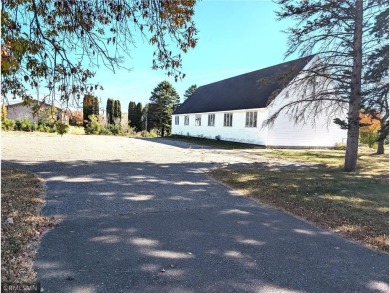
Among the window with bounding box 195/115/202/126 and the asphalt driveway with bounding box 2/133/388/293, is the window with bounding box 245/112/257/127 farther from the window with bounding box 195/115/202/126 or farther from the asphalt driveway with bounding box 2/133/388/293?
the asphalt driveway with bounding box 2/133/388/293

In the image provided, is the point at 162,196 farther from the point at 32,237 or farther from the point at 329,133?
the point at 329,133

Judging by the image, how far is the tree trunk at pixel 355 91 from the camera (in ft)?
36.0

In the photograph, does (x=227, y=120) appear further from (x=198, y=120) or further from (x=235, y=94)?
(x=198, y=120)

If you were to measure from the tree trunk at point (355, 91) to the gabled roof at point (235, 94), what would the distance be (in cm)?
672

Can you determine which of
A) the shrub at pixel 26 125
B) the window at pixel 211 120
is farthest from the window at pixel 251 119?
the shrub at pixel 26 125

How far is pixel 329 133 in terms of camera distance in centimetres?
2447

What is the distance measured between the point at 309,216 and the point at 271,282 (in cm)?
298

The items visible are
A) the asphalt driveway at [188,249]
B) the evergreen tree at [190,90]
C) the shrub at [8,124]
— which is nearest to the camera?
the asphalt driveway at [188,249]

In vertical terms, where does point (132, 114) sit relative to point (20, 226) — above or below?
above

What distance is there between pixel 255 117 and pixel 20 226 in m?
20.4

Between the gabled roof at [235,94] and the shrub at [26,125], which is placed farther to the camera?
the shrub at [26,125]

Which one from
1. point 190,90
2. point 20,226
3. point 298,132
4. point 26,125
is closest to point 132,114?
point 26,125

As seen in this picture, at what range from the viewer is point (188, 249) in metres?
3.97

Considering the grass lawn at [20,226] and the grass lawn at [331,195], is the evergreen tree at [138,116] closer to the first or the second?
the grass lawn at [331,195]
